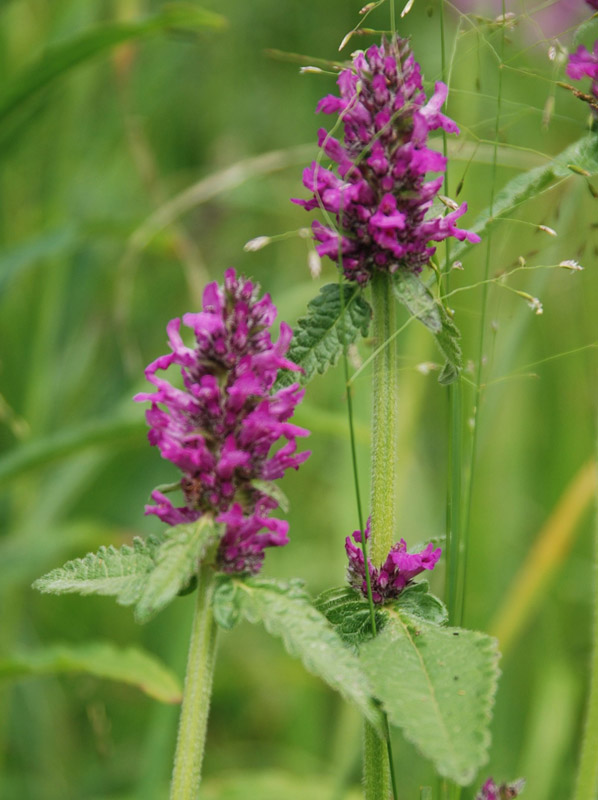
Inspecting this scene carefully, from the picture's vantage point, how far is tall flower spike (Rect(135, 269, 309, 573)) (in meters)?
1.06

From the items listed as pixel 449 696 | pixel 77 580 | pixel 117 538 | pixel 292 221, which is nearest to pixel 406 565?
pixel 449 696

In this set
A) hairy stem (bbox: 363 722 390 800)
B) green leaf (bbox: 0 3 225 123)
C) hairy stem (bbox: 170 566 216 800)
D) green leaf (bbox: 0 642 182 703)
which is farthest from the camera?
green leaf (bbox: 0 3 225 123)

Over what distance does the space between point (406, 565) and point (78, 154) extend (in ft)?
8.81

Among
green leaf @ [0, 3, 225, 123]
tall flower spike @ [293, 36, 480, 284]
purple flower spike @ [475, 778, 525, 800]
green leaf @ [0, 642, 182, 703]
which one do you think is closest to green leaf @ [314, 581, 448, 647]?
purple flower spike @ [475, 778, 525, 800]

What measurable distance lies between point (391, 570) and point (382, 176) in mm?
459

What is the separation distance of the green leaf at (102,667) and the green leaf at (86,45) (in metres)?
1.25

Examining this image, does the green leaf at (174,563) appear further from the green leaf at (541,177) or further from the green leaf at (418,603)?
the green leaf at (541,177)

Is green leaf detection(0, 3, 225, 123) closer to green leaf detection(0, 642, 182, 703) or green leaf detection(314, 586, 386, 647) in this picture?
green leaf detection(0, 642, 182, 703)

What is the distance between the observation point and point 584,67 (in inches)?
59.5

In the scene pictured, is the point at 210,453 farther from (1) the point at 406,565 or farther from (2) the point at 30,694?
(2) the point at 30,694

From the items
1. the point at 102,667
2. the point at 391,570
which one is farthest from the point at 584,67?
the point at 102,667

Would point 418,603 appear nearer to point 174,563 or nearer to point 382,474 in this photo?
point 382,474

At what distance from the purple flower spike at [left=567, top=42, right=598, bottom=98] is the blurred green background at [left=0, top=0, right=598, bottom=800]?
2.35 ft

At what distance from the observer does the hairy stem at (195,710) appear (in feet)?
3.44
